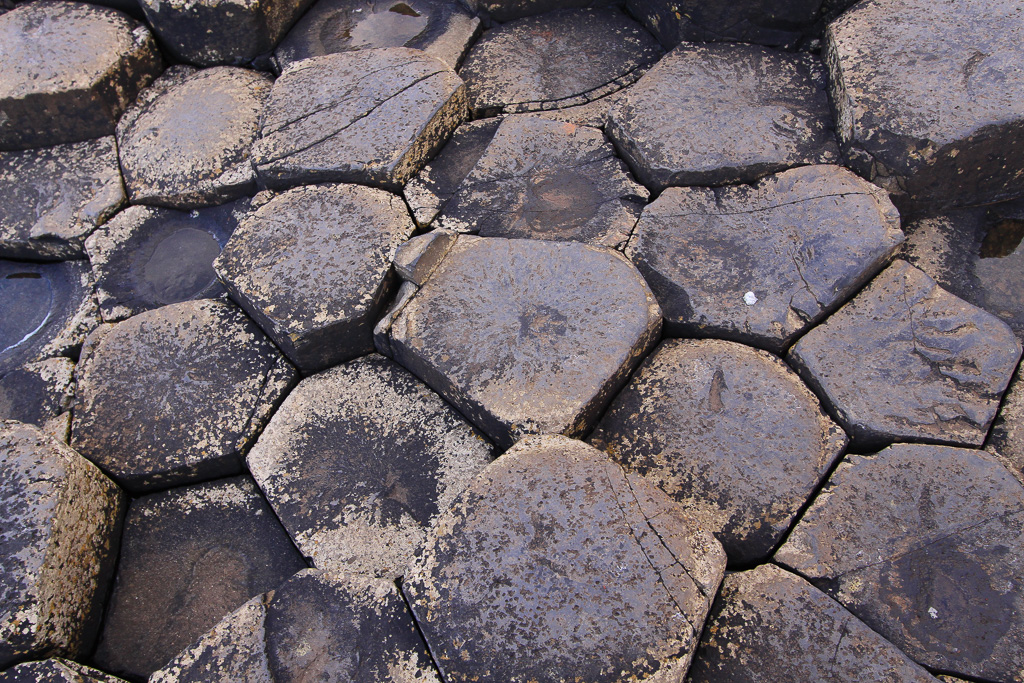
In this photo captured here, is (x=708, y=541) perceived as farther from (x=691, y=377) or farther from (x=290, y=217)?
(x=290, y=217)

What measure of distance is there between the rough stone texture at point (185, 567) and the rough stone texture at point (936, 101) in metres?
1.87

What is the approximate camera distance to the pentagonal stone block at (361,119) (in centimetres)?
183

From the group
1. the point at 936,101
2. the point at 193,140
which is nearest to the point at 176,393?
the point at 193,140

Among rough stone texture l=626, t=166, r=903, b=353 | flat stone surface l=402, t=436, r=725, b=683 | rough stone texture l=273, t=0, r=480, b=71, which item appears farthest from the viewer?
rough stone texture l=273, t=0, r=480, b=71

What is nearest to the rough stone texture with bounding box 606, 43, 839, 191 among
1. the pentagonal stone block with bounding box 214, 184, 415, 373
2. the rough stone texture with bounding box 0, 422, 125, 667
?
the pentagonal stone block with bounding box 214, 184, 415, 373

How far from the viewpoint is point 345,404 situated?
161cm

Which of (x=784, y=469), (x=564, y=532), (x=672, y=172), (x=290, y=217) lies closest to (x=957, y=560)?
(x=784, y=469)

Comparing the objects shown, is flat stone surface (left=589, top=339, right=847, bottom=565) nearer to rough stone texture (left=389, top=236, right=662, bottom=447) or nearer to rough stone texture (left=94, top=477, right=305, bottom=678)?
rough stone texture (left=389, top=236, right=662, bottom=447)

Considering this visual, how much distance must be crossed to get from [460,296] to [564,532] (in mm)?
664

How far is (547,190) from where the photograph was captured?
5.97 ft

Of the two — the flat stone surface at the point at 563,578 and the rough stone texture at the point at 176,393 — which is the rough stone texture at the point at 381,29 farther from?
the flat stone surface at the point at 563,578

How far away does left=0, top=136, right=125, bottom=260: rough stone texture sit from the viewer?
200 cm

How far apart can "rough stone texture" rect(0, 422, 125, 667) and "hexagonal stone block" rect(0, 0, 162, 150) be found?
48.8 inches

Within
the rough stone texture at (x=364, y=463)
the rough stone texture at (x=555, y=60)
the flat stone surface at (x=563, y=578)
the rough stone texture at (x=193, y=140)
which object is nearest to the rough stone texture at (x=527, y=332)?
the rough stone texture at (x=364, y=463)
